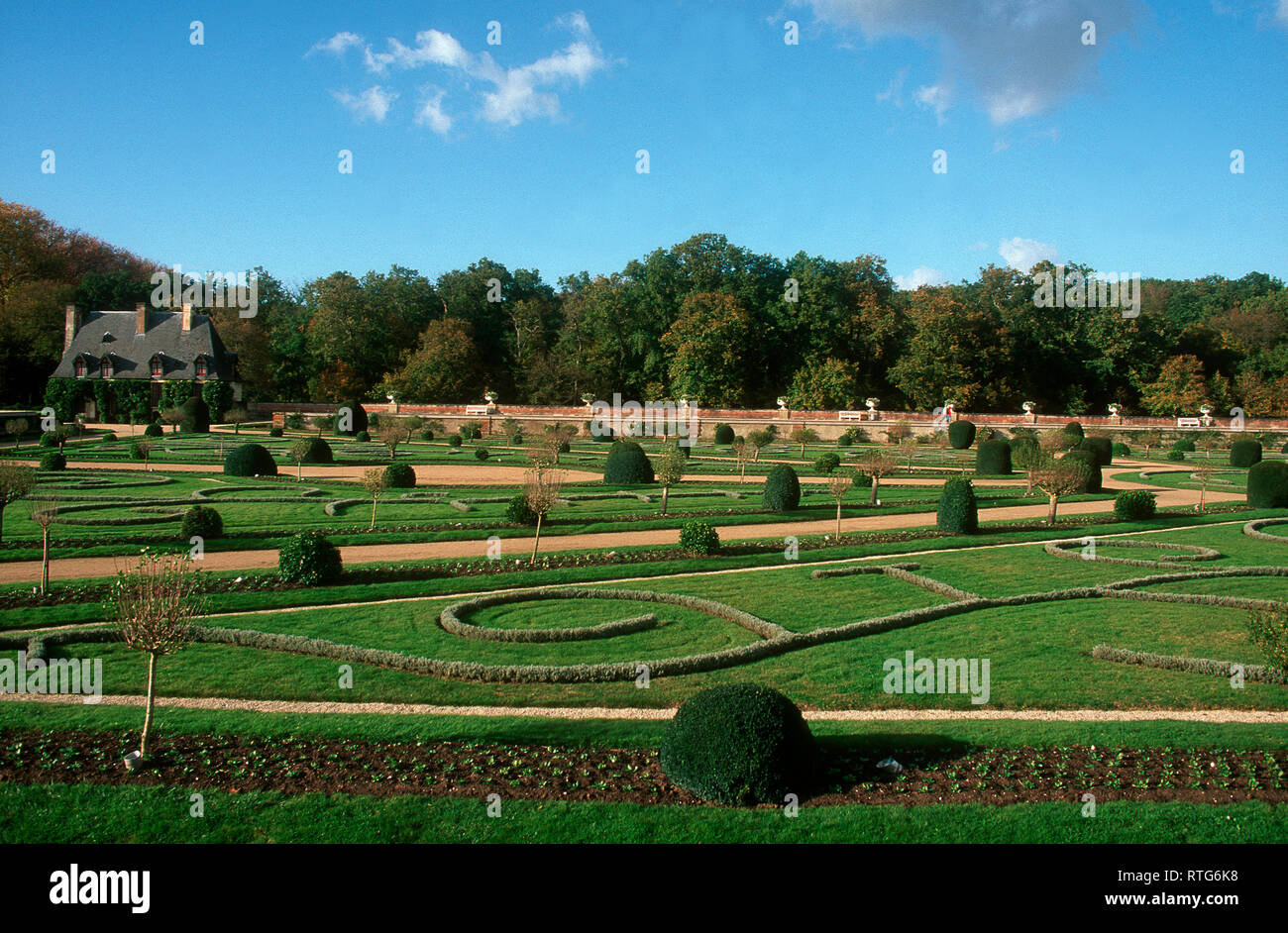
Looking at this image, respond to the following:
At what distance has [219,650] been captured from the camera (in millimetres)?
10414

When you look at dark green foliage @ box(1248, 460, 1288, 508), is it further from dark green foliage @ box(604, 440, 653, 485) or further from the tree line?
the tree line

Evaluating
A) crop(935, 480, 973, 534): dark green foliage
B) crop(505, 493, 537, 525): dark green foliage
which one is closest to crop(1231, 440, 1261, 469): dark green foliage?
crop(935, 480, 973, 534): dark green foliage

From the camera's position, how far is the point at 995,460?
32.8m

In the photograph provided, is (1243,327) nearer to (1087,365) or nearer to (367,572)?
(1087,365)

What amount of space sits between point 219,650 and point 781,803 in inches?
288

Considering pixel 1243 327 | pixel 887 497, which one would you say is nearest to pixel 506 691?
pixel 887 497

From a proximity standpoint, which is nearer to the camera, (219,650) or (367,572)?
(219,650)

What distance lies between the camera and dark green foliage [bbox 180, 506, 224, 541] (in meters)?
16.5

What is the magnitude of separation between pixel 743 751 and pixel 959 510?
14.3 meters

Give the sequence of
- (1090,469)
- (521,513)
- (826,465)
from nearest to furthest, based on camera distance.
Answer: (521,513), (1090,469), (826,465)

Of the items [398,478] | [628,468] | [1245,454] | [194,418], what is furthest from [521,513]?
[194,418]

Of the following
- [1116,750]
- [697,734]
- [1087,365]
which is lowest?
[1116,750]

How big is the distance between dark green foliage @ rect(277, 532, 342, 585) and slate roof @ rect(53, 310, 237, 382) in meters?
50.3

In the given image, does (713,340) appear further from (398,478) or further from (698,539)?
(698,539)
